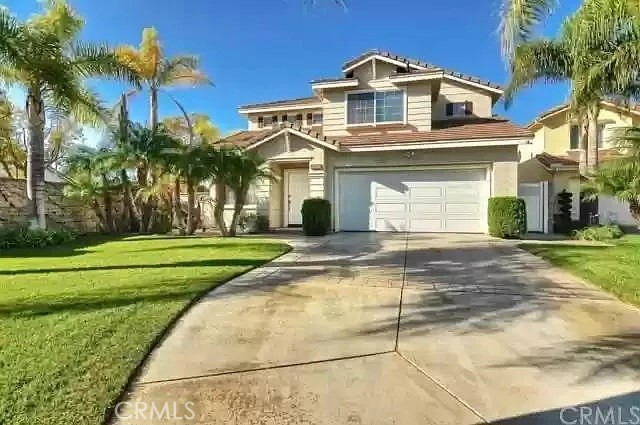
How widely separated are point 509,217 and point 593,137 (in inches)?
240

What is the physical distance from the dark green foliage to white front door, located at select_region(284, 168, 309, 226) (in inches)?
424

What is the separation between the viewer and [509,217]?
44.1ft

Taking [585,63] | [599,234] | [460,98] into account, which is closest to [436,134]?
[460,98]

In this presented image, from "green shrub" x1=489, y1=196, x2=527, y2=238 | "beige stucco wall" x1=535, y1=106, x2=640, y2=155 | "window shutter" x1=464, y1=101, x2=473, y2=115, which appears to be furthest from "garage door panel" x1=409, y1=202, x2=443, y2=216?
"beige stucco wall" x1=535, y1=106, x2=640, y2=155

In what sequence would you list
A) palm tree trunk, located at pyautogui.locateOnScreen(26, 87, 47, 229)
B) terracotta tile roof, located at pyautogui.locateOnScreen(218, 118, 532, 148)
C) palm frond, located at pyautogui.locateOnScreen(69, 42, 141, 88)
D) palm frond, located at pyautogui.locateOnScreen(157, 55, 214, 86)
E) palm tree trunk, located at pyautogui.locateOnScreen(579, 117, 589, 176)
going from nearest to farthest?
palm tree trunk, located at pyautogui.locateOnScreen(26, 87, 47, 229)
palm frond, located at pyautogui.locateOnScreen(69, 42, 141, 88)
terracotta tile roof, located at pyautogui.locateOnScreen(218, 118, 532, 148)
palm tree trunk, located at pyautogui.locateOnScreen(579, 117, 589, 176)
palm frond, located at pyautogui.locateOnScreen(157, 55, 214, 86)

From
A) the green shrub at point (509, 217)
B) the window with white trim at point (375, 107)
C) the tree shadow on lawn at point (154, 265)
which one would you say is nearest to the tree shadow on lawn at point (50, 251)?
the tree shadow on lawn at point (154, 265)

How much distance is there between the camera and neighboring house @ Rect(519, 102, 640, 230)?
1667 centimetres

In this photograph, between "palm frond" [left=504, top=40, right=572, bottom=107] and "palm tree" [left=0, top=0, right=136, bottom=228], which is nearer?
"palm tree" [left=0, top=0, right=136, bottom=228]

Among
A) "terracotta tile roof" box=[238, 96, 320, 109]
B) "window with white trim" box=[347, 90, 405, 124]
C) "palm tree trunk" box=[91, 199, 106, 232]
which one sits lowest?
"palm tree trunk" box=[91, 199, 106, 232]

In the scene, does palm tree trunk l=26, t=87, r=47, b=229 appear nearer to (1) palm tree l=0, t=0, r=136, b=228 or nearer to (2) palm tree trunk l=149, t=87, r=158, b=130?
(1) palm tree l=0, t=0, r=136, b=228

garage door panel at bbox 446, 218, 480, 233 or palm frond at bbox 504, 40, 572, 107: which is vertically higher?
palm frond at bbox 504, 40, 572, 107

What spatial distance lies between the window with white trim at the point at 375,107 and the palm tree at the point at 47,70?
29.1ft

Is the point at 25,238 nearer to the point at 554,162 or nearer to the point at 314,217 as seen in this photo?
the point at 314,217

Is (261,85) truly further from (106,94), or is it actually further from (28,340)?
(28,340)
